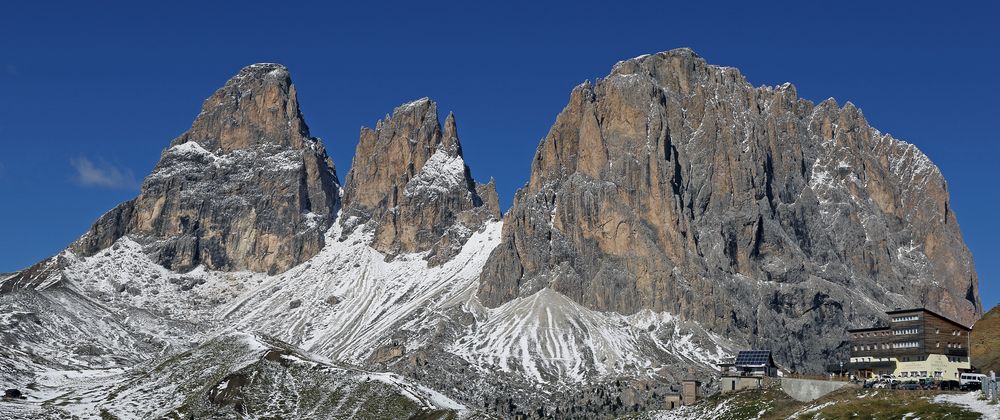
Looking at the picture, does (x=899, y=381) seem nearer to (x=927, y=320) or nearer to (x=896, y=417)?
(x=927, y=320)

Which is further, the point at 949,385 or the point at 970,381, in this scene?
the point at 970,381

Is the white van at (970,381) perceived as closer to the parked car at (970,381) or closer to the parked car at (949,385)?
the parked car at (970,381)

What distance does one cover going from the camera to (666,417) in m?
199

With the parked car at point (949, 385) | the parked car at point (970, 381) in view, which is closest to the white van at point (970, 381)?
the parked car at point (970, 381)

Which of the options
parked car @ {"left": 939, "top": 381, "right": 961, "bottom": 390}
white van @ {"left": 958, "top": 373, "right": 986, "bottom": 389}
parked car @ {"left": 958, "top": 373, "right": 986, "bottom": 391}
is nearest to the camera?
parked car @ {"left": 958, "top": 373, "right": 986, "bottom": 391}

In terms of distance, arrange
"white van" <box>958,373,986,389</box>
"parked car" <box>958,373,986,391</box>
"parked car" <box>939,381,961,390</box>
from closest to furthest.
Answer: "parked car" <box>958,373,986,391</box> < "white van" <box>958,373,986,389</box> < "parked car" <box>939,381,961,390</box>

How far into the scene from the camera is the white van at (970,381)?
17100 cm

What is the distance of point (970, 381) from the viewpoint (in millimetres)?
176125

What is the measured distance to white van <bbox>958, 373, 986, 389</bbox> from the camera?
561ft

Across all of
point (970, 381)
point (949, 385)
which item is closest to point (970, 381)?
point (970, 381)

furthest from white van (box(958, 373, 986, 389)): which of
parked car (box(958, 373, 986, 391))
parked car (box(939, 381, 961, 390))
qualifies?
parked car (box(939, 381, 961, 390))

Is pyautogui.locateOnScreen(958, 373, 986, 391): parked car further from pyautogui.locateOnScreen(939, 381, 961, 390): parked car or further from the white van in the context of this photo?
pyautogui.locateOnScreen(939, 381, 961, 390): parked car

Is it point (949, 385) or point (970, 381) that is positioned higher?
point (970, 381)

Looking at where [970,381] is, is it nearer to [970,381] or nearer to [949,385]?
[970,381]
